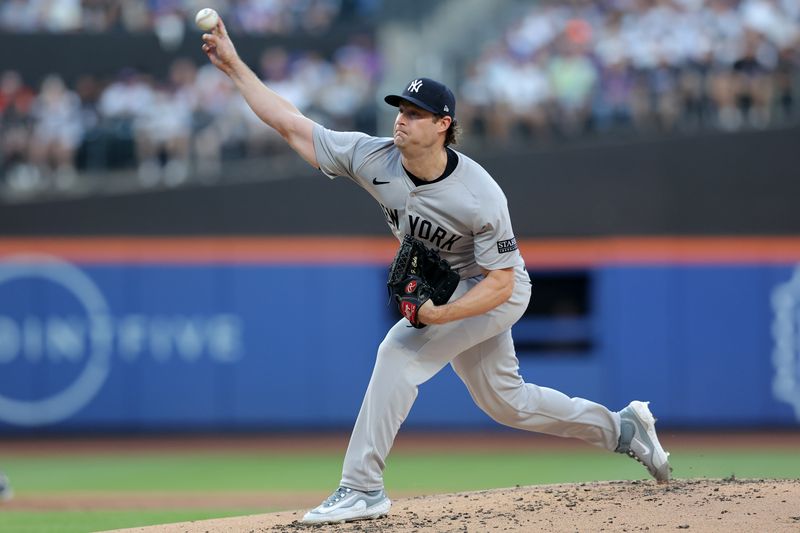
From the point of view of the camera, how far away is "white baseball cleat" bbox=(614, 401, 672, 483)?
20.2 ft

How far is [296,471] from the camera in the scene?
11.5 meters

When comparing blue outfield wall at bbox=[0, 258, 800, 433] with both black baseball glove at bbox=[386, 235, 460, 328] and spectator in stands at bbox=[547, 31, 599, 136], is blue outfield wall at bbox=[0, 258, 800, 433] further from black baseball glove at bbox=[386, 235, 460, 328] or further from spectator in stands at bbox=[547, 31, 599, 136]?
black baseball glove at bbox=[386, 235, 460, 328]

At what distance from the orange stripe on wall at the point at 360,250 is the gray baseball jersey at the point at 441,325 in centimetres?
842

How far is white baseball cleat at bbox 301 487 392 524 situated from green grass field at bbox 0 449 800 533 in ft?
9.13

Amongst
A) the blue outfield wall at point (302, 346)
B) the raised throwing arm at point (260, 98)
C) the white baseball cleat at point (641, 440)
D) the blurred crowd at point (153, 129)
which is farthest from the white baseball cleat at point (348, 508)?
the blurred crowd at point (153, 129)

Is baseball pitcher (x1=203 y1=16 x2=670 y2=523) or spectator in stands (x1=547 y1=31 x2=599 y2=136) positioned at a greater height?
spectator in stands (x1=547 y1=31 x2=599 y2=136)

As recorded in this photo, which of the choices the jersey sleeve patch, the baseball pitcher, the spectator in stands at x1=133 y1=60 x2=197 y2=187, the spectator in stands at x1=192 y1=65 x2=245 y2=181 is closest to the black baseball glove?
the baseball pitcher

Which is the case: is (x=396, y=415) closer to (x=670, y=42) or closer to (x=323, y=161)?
(x=323, y=161)

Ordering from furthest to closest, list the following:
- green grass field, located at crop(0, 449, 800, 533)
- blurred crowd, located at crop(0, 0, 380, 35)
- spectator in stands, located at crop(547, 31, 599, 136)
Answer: blurred crowd, located at crop(0, 0, 380, 35) < spectator in stands, located at crop(547, 31, 599, 136) < green grass field, located at crop(0, 449, 800, 533)

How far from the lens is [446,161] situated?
5516 millimetres

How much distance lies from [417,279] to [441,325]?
0.34 m

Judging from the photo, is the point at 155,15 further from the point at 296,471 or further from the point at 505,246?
the point at 505,246

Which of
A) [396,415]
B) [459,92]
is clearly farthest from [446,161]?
[459,92]

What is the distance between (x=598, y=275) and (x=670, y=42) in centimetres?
298
